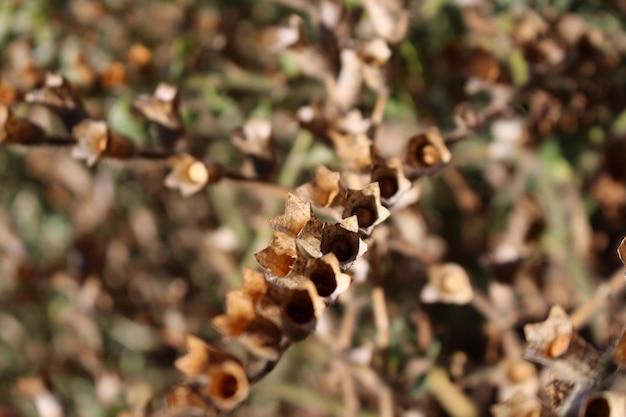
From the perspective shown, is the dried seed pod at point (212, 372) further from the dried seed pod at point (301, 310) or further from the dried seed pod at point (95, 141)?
the dried seed pod at point (95, 141)

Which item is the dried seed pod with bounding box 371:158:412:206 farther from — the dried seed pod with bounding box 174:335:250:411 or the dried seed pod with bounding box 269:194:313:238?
the dried seed pod with bounding box 174:335:250:411

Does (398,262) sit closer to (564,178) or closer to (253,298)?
(564,178)

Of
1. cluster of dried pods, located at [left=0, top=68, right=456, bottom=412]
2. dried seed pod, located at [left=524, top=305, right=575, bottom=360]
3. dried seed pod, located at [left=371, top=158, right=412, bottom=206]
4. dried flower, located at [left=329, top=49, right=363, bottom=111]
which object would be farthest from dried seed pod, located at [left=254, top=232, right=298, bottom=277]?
dried flower, located at [left=329, top=49, right=363, bottom=111]

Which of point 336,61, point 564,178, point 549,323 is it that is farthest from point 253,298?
point 564,178

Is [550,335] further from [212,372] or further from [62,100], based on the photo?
[62,100]

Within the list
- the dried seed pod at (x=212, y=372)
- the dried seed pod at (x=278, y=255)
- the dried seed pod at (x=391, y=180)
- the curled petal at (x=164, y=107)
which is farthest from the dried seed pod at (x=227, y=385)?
the curled petal at (x=164, y=107)

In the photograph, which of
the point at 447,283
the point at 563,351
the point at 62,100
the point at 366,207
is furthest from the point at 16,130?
the point at 563,351
